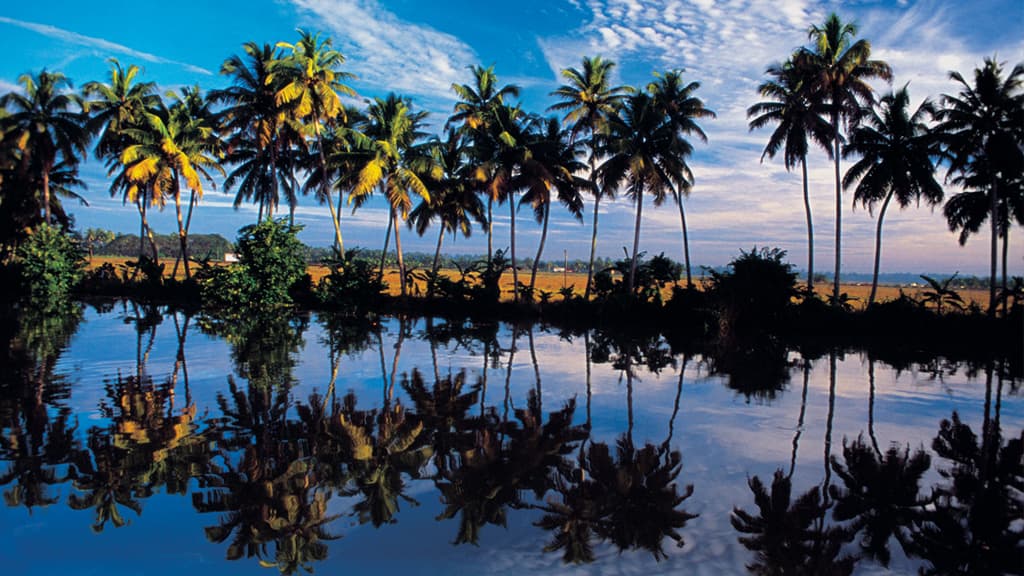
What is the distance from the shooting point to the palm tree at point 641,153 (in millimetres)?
23969

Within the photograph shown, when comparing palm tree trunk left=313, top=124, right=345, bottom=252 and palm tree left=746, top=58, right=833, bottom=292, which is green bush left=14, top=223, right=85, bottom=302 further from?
palm tree left=746, top=58, right=833, bottom=292

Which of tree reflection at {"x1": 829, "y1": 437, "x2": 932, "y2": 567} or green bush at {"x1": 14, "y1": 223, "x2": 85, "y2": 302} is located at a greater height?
green bush at {"x1": 14, "y1": 223, "x2": 85, "y2": 302}

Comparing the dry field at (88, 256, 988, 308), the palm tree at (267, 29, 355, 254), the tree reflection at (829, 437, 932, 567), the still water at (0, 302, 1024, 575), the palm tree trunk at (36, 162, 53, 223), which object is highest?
the palm tree at (267, 29, 355, 254)

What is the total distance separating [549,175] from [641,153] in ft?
12.5

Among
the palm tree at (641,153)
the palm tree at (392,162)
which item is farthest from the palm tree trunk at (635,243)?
the palm tree at (392,162)

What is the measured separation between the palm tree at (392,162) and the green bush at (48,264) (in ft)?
55.8

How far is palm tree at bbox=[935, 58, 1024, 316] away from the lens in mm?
20344

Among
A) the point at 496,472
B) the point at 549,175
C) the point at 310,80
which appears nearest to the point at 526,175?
the point at 549,175

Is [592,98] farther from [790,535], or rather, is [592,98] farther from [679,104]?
[790,535]

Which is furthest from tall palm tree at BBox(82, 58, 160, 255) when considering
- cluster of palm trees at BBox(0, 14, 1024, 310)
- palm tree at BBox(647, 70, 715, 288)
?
palm tree at BBox(647, 70, 715, 288)

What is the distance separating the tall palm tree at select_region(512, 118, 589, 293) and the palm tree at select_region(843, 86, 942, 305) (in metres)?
10.8

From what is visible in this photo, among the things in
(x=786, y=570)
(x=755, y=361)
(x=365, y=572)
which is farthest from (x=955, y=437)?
(x=365, y=572)

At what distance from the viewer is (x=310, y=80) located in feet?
82.9

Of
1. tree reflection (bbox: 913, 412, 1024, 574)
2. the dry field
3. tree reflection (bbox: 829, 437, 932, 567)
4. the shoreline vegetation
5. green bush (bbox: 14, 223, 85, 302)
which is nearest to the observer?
tree reflection (bbox: 913, 412, 1024, 574)
